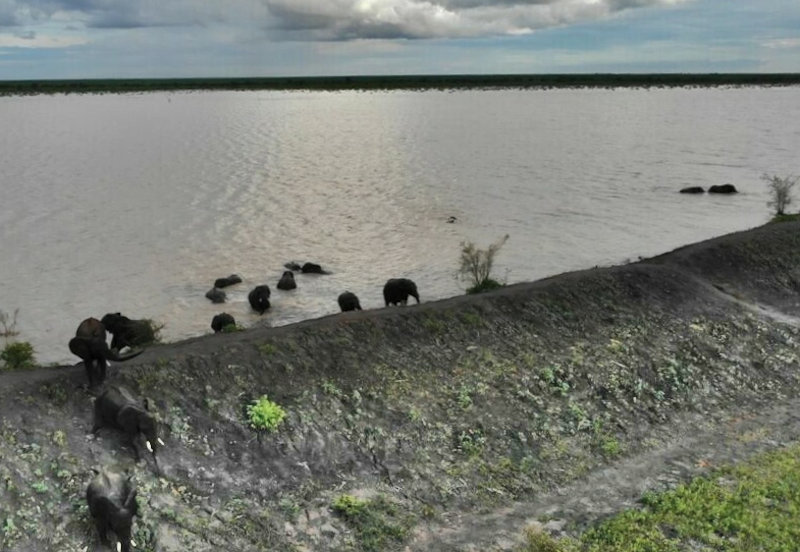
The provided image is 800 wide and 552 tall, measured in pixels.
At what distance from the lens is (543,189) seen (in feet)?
159

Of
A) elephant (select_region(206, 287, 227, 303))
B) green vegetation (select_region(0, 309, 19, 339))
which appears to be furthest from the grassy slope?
green vegetation (select_region(0, 309, 19, 339))

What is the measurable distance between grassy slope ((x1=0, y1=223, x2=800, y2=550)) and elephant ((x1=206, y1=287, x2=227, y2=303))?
10.0 meters

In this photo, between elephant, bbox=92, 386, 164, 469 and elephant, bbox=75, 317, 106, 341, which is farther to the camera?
elephant, bbox=75, 317, 106, 341

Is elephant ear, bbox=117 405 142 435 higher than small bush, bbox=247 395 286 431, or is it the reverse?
elephant ear, bbox=117 405 142 435

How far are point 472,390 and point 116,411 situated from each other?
6625mm

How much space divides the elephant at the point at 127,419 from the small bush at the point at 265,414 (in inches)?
61.6

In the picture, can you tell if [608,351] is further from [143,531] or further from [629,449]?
[143,531]

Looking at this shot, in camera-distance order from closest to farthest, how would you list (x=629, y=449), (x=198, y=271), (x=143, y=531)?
(x=143, y=531)
(x=629, y=449)
(x=198, y=271)

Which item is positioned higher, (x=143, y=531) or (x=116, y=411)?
(x=116, y=411)

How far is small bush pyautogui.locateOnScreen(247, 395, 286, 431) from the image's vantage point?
11.8 m

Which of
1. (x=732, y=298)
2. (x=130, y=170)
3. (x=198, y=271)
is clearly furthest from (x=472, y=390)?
(x=130, y=170)

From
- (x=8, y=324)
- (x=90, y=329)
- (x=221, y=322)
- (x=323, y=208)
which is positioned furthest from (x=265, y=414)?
(x=323, y=208)

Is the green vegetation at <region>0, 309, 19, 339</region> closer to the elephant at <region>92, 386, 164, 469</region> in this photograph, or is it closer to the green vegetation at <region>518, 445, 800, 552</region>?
the elephant at <region>92, 386, 164, 469</region>

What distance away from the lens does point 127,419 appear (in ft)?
35.3
